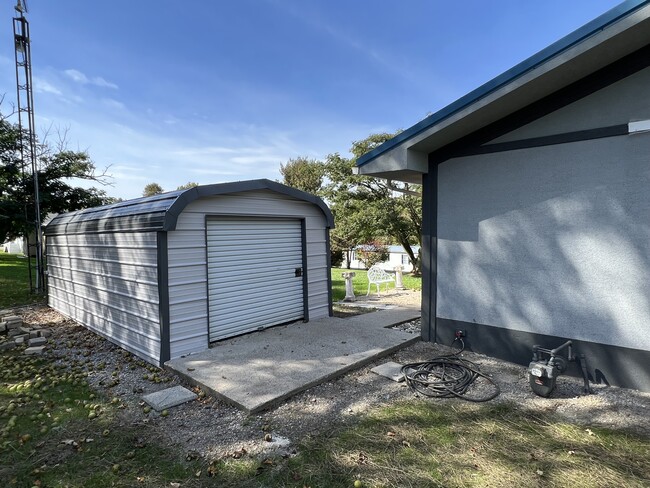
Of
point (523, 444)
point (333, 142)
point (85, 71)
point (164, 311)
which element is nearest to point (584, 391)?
point (523, 444)

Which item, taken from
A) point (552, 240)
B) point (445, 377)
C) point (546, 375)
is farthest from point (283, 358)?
point (552, 240)

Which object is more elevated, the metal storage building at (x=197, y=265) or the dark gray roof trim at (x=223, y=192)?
the dark gray roof trim at (x=223, y=192)

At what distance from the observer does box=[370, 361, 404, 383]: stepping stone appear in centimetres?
401

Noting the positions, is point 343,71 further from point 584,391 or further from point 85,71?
point 584,391

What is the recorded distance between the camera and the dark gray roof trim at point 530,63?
3127 mm

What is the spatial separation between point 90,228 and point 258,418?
16.5 feet

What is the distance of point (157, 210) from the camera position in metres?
4.51

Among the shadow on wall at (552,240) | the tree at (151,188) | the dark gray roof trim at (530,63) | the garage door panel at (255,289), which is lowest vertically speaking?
the garage door panel at (255,289)

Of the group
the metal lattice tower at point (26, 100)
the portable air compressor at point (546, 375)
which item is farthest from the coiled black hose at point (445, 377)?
the metal lattice tower at point (26, 100)

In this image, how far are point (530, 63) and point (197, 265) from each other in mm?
4810

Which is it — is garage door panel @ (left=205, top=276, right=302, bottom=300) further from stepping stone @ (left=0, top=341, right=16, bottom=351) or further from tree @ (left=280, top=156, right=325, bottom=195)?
tree @ (left=280, top=156, right=325, bottom=195)

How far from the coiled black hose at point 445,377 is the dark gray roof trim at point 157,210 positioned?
3430mm

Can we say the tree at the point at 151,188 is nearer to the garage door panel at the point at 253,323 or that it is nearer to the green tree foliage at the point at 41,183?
the green tree foliage at the point at 41,183

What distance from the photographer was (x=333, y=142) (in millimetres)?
20344
